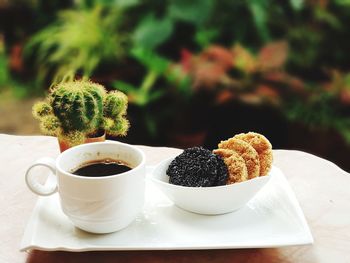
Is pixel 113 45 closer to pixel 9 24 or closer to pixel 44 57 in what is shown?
pixel 44 57

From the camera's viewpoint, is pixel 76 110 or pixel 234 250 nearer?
pixel 234 250

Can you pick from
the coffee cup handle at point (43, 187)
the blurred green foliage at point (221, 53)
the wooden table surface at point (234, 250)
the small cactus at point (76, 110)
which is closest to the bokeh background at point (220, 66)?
the blurred green foliage at point (221, 53)

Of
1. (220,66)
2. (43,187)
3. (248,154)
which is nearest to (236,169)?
(248,154)

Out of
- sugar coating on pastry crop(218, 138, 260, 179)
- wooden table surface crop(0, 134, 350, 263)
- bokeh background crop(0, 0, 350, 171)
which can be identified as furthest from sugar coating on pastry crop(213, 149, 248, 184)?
bokeh background crop(0, 0, 350, 171)

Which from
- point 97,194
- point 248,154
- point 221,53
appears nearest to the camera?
point 97,194

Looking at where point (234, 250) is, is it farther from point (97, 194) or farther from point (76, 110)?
point (76, 110)

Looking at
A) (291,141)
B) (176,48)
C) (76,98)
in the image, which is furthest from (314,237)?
(176,48)

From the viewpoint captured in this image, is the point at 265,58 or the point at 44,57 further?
the point at 44,57
